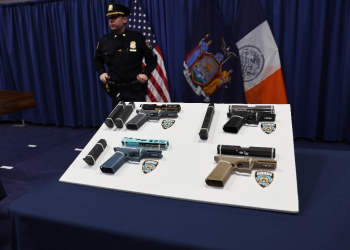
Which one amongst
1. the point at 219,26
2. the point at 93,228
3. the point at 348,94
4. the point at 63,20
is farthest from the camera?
the point at 63,20

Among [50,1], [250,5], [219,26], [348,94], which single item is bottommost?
[348,94]

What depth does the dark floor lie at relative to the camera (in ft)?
7.99

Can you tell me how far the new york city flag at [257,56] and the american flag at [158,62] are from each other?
3.25ft

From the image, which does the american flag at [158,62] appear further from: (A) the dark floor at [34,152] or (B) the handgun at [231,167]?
(B) the handgun at [231,167]

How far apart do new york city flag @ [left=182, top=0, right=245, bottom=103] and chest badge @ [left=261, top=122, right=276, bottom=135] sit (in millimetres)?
2168

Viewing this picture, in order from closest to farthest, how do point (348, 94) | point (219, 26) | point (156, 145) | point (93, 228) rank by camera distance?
point (93, 228)
point (156, 145)
point (348, 94)
point (219, 26)

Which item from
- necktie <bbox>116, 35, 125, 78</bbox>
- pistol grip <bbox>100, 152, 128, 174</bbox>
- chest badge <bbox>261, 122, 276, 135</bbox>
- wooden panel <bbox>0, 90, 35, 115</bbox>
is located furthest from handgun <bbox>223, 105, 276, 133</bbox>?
necktie <bbox>116, 35, 125, 78</bbox>

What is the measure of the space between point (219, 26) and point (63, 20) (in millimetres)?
2296

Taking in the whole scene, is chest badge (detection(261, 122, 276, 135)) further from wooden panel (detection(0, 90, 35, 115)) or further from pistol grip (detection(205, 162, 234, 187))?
wooden panel (detection(0, 90, 35, 115))

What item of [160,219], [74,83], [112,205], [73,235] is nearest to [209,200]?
[160,219]

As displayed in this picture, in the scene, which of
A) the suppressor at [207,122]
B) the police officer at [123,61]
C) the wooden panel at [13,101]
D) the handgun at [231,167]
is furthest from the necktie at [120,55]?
the handgun at [231,167]

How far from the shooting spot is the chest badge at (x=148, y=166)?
3.72 ft

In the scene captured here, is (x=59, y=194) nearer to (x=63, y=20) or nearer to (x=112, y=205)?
(x=112, y=205)

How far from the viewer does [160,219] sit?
2.87ft
